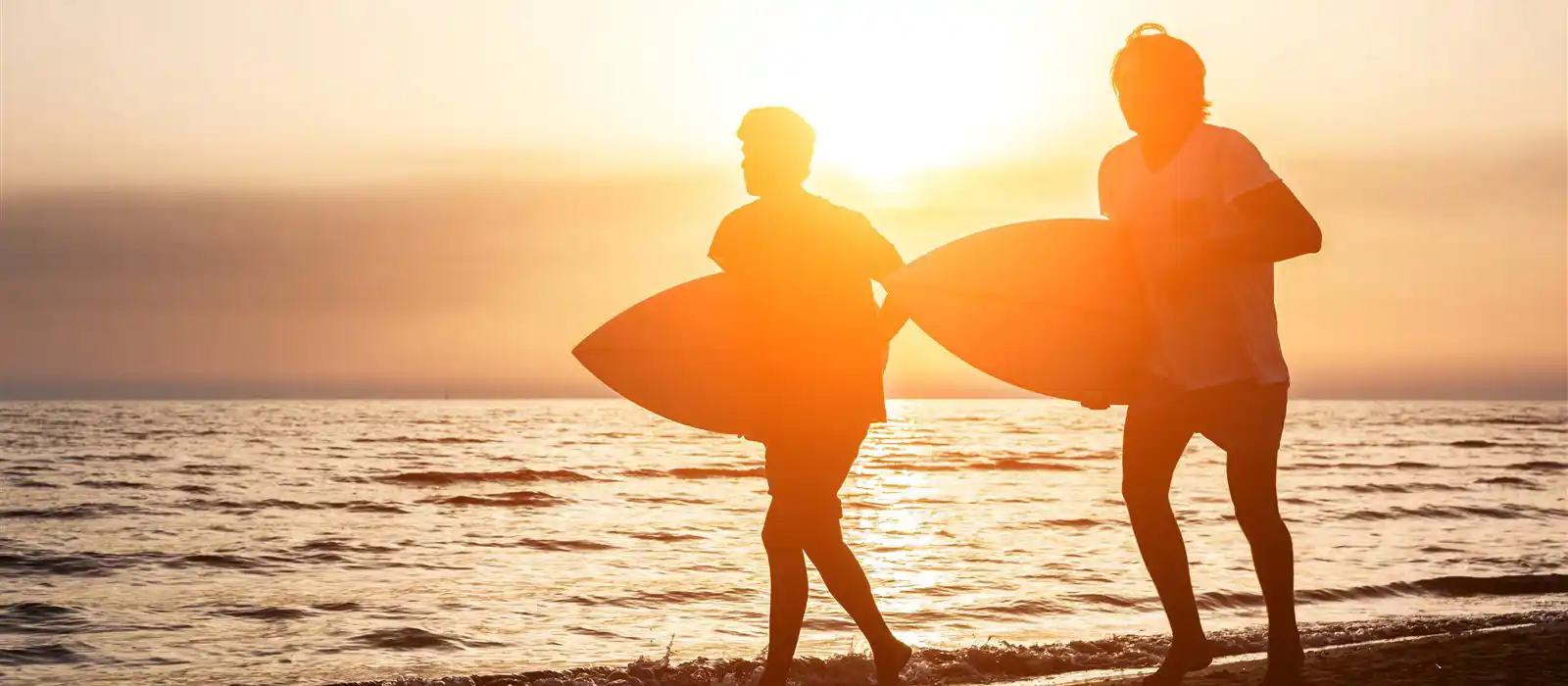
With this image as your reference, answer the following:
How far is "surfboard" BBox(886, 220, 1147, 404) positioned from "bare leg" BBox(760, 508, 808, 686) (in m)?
0.89

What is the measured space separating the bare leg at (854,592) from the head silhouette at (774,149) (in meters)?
1.15

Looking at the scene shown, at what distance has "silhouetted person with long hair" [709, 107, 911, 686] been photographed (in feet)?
12.9

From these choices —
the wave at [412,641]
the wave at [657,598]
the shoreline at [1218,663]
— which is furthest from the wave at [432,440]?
the shoreline at [1218,663]

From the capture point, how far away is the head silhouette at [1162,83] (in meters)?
3.62

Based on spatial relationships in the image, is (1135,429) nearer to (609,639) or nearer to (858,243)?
(858,243)

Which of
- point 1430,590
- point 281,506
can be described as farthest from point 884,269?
point 281,506

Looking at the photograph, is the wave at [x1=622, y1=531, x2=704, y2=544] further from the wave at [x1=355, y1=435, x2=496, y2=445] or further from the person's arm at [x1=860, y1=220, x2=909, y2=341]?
the wave at [x1=355, y1=435, x2=496, y2=445]

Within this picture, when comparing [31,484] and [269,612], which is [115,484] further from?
[269,612]

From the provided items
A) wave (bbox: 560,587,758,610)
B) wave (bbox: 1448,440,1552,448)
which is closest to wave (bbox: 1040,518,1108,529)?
wave (bbox: 560,587,758,610)

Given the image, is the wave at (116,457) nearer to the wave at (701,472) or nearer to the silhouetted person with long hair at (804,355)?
the wave at (701,472)

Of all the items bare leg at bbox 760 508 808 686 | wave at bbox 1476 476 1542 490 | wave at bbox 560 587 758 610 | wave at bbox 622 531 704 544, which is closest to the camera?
bare leg at bbox 760 508 808 686

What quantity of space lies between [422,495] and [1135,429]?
59.6 ft

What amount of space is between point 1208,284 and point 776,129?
146 cm

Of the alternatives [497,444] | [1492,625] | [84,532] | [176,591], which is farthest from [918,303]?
[497,444]
